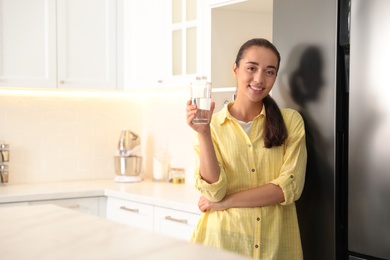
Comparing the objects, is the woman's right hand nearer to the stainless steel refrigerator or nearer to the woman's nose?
the woman's nose

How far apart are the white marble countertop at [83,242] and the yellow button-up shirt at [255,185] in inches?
28.7

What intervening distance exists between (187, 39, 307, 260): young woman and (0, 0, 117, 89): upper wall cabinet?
175 centimetres

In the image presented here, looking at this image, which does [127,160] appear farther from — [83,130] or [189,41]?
[189,41]

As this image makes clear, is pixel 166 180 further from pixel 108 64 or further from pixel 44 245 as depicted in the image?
pixel 44 245

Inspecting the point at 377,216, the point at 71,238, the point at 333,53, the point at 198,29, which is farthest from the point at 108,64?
the point at 71,238

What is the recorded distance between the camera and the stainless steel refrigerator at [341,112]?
2.05 metres

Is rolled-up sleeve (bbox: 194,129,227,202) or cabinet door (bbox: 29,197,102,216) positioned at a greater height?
rolled-up sleeve (bbox: 194,129,227,202)

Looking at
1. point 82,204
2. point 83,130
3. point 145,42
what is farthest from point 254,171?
point 83,130

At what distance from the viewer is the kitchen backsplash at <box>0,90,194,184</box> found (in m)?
4.06

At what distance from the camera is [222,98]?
347 centimetres

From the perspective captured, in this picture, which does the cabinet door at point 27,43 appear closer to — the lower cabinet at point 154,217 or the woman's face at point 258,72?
the lower cabinet at point 154,217

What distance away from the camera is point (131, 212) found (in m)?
3.61

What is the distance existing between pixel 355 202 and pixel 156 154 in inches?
89.7

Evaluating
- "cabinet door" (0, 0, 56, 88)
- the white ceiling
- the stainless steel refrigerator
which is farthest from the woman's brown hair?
"cabinet door" (0, 0, 56, 88)
